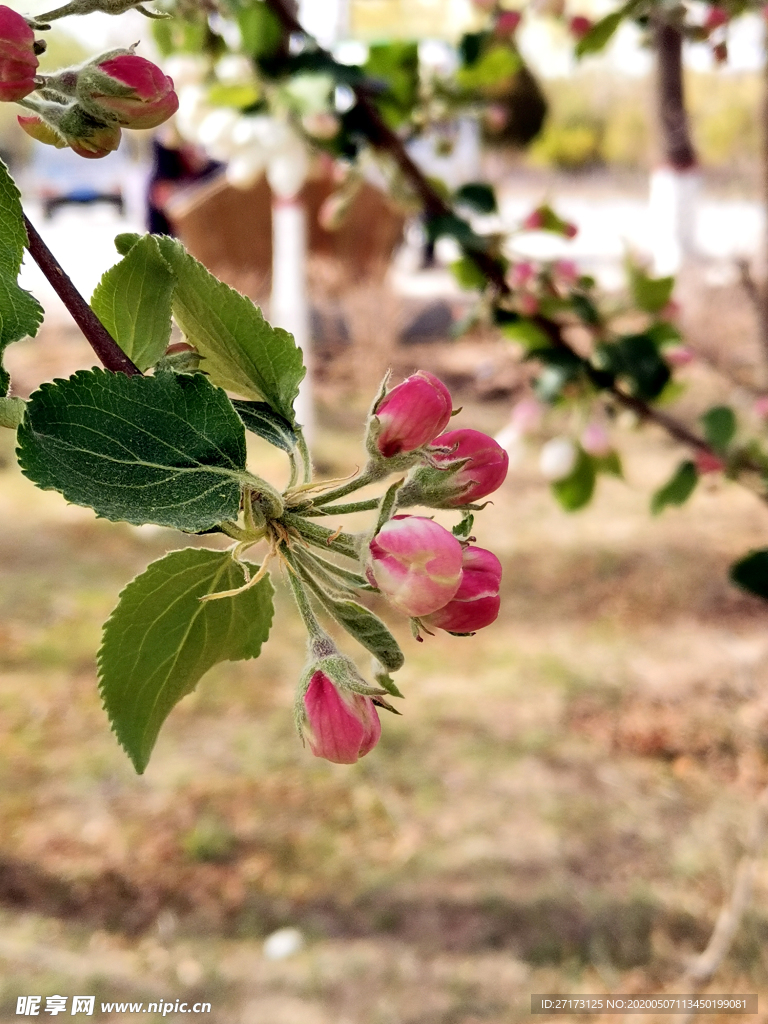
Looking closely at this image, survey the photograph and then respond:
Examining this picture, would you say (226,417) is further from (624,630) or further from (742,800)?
(624,630)

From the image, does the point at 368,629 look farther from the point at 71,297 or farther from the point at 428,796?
the point at 428,796

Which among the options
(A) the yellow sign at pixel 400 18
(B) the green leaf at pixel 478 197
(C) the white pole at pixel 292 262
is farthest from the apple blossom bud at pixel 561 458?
(A) the yellow sign at pixel 400 18

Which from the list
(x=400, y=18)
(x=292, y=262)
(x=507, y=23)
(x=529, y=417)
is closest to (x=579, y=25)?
(x=507, y=23)

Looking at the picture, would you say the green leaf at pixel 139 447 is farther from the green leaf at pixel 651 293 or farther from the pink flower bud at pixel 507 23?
the pink flower bud at pixel 507 23

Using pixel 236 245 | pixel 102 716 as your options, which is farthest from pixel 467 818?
pixel 236 245

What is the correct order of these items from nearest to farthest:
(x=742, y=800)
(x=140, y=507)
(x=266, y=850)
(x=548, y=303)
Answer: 1. (x=140, y=507)
2. (x=548, y=303)
3. (x=266, y=850)
4. (x=742, y=800)

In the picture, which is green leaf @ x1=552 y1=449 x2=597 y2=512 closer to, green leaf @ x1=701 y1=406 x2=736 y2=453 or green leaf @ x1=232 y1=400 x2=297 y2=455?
green leaf @ x1=701 y1=406 x2=736 y2=453
